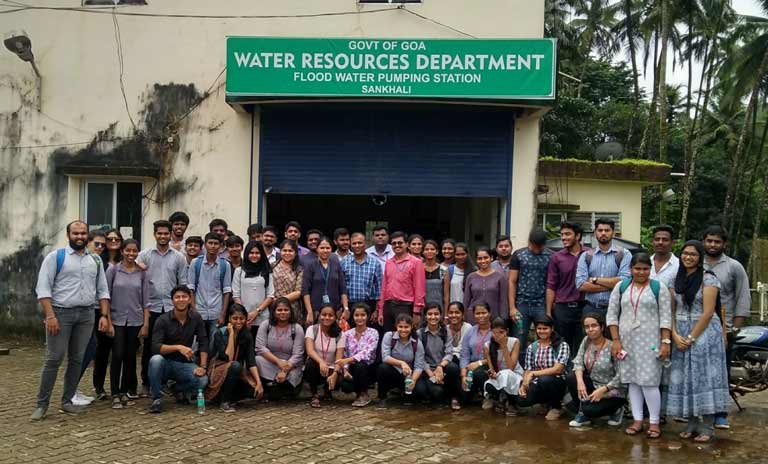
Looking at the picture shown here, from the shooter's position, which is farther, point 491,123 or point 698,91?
point 698,91

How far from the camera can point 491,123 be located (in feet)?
32.4

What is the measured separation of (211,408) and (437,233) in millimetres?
9088

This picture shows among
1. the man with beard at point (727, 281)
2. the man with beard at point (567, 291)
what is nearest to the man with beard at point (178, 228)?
the man with beard at point (567, 291)

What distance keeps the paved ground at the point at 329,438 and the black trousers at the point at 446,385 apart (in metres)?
0.15

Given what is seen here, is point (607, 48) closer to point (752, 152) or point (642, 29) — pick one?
point (642, 29)

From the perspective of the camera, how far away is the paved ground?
521 centimetres

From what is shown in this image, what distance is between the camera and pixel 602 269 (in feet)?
21.7

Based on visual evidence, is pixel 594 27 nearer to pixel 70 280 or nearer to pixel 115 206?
pixel 115 206

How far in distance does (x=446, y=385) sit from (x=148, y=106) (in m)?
6.18

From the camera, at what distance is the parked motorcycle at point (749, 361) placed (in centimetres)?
676

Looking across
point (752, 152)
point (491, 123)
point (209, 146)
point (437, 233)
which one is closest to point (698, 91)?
point (752, 152)

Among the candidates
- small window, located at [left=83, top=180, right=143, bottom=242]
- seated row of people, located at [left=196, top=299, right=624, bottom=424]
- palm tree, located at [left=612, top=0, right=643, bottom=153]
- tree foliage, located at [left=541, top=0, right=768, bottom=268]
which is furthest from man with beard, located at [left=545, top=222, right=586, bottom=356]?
palm tree, located at [left=612, top=0, right=643, bottom=153]

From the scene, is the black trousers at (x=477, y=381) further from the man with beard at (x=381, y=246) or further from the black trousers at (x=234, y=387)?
the black trousers at (x=234, y=387)

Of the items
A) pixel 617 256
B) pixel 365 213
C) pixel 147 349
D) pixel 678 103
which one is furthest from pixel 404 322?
pixel 678 103
